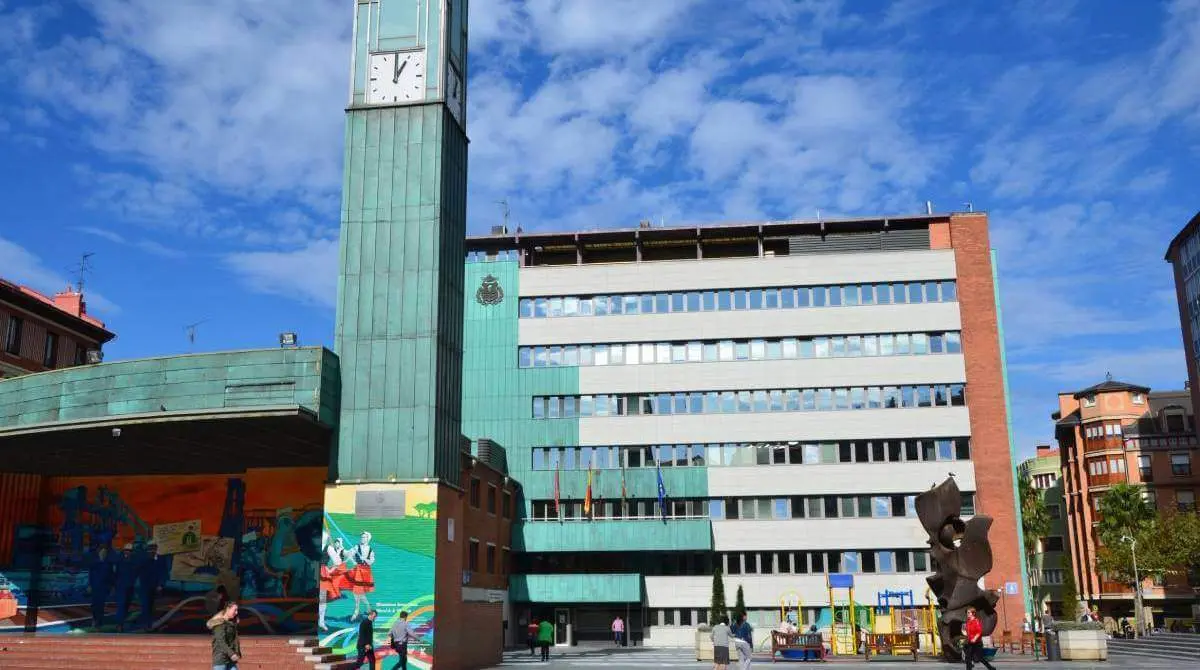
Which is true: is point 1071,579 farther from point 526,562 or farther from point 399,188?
point 399,188

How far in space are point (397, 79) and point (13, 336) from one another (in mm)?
28535

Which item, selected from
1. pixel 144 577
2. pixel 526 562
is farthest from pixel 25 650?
pixel 526 562

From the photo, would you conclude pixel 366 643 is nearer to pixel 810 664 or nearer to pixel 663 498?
pixel 810 664

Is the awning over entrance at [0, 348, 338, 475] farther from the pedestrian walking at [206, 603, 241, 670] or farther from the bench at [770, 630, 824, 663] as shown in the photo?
the bench at [770, 630, 824, 663]

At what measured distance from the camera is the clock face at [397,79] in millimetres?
34188

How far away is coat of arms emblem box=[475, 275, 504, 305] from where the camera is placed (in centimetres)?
6303

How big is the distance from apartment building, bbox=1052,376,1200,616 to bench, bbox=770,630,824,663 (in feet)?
163

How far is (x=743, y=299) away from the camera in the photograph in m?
61.4

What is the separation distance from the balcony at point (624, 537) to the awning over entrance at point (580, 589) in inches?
65.8

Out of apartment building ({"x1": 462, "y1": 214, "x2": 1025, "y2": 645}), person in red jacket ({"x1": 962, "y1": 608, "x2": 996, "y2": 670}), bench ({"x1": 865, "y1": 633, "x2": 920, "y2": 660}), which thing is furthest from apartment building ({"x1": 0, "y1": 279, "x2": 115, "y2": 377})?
person in red jacket ({"x1": 962, "y1": 608, "x2": 996, "y2": 670})

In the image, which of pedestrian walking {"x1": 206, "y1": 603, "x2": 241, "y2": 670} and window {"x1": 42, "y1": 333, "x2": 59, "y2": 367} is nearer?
pedestrian walking {"x1": 206, "y1": 603, "x2": 241, "y2": 670}

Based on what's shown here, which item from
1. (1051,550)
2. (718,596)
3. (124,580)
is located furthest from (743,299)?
(1051,550)

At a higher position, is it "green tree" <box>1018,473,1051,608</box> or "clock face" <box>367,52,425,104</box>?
"clock face" <box>367,52,425,104</box>

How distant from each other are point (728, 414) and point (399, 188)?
3130 centimetres
